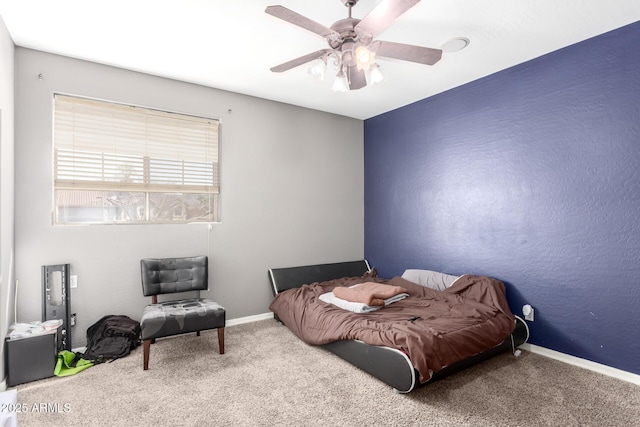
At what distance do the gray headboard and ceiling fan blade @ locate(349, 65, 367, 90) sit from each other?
2386mm

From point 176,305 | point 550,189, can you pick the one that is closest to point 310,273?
point 176,305

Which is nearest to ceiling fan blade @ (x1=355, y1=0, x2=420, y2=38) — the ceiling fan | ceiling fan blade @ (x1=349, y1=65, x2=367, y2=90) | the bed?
the ceiling fan

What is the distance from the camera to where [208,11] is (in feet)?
7.73

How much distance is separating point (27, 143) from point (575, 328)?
4804mm

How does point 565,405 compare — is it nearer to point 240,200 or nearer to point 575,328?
point 575,328

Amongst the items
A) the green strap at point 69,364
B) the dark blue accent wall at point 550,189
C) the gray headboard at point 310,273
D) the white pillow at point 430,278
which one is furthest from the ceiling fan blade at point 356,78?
the green strap at point 69,364

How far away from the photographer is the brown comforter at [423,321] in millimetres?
2350

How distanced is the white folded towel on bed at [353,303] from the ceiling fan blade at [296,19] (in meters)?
2.20

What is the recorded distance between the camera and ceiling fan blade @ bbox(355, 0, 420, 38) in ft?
5.49

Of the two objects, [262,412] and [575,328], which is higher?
[575,328]

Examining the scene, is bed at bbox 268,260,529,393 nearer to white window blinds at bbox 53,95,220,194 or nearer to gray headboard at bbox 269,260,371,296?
gray headboard at bbox 269,260,371,296

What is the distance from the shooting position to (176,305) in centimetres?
304

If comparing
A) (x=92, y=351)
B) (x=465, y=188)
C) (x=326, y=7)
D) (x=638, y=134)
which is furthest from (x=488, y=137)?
(x=92, y=351)

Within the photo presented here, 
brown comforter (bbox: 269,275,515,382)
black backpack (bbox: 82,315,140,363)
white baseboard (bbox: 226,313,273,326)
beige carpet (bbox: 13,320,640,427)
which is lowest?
beige carpet (bbox: 13,320,640,427)
